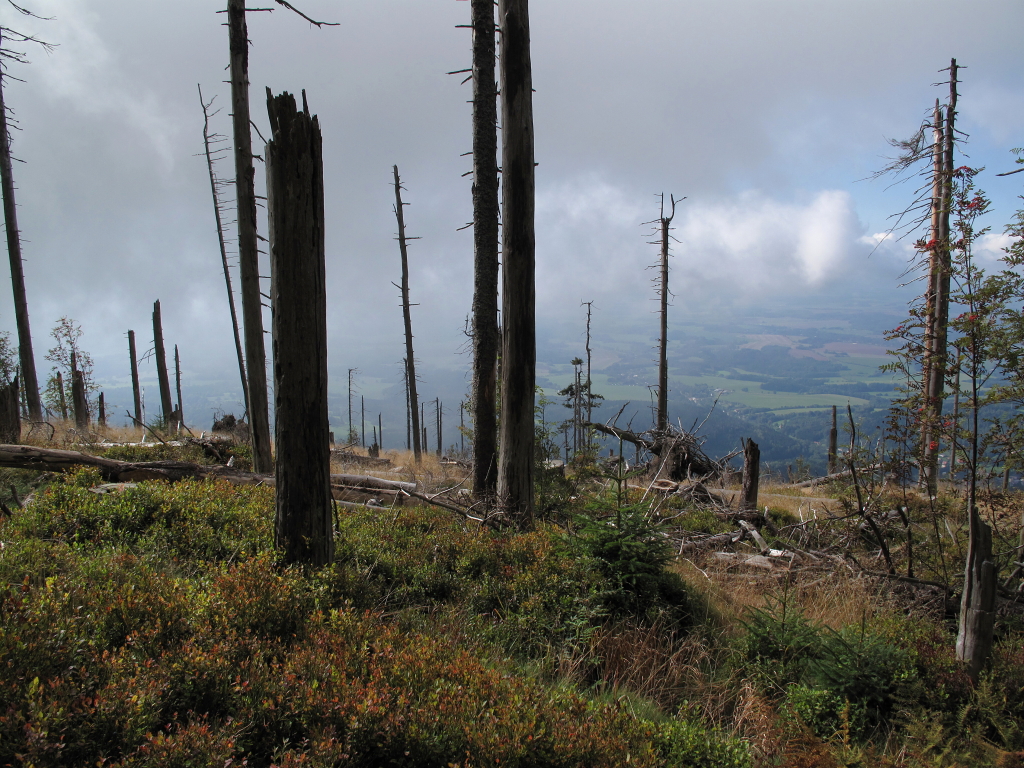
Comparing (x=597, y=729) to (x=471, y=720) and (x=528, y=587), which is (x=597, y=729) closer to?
(x=471, y=720)

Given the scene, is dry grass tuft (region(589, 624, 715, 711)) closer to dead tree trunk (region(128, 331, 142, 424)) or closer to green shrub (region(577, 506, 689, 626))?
green shrub (region(577, 506, 689, 626))

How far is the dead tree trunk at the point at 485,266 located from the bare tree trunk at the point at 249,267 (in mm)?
4351

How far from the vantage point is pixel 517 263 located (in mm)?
6410

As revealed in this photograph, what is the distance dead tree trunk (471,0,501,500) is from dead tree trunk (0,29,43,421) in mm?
15178

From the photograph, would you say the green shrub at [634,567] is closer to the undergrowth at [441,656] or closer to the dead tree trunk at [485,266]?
the undergrowth at [441,656]

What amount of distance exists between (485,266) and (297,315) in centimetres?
549

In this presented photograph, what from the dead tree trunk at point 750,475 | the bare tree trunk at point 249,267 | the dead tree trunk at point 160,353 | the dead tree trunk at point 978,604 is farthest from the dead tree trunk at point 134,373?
the dead tree trunk at point 978,604

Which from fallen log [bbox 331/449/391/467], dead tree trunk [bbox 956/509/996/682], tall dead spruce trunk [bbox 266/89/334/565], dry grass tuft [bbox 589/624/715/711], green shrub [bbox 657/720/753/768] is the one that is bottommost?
fallen log [bbox 331/449/391/467]

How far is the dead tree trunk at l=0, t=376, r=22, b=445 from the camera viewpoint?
432 inches

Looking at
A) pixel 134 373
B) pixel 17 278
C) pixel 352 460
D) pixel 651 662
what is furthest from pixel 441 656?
pixel 134 373

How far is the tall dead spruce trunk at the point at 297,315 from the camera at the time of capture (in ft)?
13.4

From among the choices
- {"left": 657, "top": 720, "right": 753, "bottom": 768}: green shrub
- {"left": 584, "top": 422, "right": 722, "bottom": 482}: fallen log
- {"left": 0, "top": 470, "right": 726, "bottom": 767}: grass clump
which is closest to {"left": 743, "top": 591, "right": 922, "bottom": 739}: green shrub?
{"left": 657, "top": 720, "right": 753, "bottom": 768}: green shrub

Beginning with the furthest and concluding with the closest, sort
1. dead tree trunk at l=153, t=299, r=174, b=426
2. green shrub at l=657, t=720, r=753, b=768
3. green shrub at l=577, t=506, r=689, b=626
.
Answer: dead tree trunk at l=153, t=299, r=174, b=426 < green shrub at l=577, t=506, r=689, b=626 < green shrub at l=657, t=720, r=753, b=768

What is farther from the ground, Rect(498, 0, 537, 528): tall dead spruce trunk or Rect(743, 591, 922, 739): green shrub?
Rect(498, 0, 537, 528): tall dead spruce trunk
